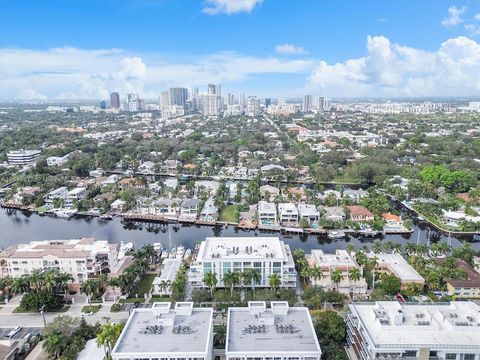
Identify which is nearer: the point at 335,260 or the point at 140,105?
the point at 335,260

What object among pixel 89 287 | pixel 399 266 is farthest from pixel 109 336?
pixel 399 266

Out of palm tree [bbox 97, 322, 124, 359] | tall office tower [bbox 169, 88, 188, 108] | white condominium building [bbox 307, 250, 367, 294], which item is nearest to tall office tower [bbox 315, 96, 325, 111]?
tall office tower [bbox 169, 88, 188, 108]

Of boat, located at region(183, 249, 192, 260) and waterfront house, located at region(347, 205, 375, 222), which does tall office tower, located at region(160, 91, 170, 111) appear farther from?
boat, located at region(183, 249, 192, 260)

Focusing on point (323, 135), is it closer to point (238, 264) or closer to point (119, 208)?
point (119, 208)

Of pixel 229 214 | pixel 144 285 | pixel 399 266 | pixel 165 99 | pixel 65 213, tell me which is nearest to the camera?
pixel 144 285

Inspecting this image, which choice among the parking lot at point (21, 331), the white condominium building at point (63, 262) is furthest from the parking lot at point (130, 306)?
the parking lot at point (21, 331)

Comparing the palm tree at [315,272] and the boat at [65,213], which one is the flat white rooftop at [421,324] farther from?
the boat at [65,213]

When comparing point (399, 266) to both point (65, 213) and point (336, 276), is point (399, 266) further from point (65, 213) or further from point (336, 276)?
point (65, 213)
